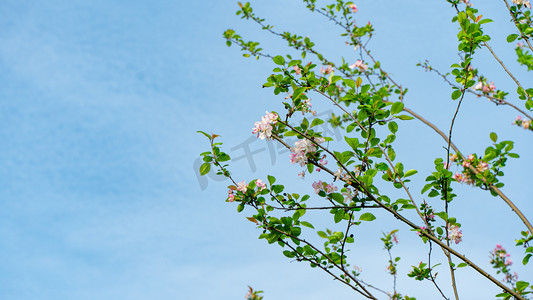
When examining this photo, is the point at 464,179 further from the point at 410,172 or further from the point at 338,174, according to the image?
the point at 338,174

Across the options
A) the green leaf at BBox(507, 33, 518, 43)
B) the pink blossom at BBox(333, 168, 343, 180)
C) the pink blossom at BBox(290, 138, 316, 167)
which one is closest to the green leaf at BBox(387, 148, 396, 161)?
the pink blossom at BBox(333, 168, 343, 180)

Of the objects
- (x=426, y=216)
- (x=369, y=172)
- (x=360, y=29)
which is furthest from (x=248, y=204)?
(x=360, y=29)

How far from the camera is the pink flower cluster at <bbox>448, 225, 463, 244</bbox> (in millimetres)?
2604

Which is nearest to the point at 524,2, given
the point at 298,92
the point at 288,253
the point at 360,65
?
the point at 360,65

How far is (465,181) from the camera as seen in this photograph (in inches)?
123

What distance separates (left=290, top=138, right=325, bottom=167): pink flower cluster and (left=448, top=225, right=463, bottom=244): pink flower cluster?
111cm

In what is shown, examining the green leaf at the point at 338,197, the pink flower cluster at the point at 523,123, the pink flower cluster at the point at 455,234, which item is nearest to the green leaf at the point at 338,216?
the green leaf at the point at 338,197

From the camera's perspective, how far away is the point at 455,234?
103 inches

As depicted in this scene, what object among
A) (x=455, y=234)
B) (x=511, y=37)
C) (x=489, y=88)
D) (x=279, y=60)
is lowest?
(x=455, y=234)

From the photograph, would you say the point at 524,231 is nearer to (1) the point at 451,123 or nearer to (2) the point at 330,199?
(1) the point at 451,123

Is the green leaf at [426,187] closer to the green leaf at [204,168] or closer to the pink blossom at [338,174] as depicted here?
the pink blossom at [338,174]

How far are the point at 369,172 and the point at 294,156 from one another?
440 mm

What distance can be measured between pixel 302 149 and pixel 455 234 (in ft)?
3.97

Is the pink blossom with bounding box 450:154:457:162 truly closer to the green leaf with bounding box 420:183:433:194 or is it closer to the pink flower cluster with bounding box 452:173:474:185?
the pink flower cluster with bounding box 452:173:474:185
